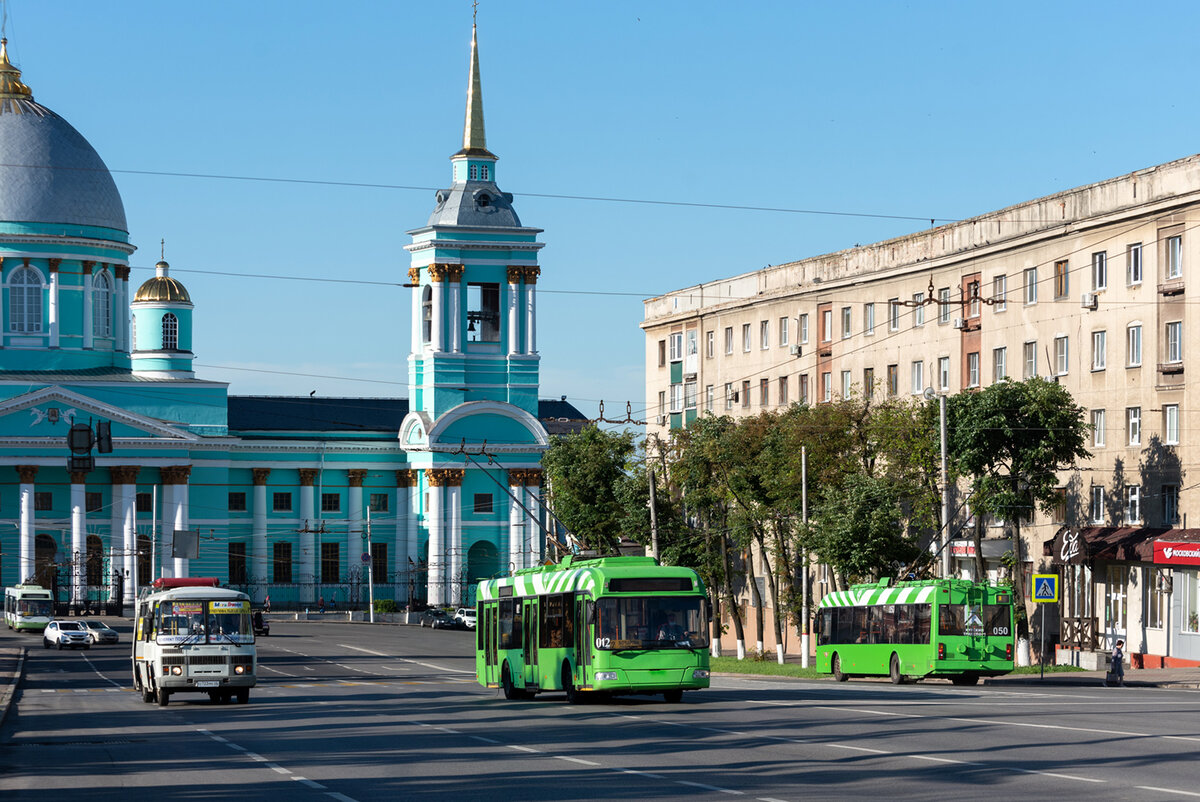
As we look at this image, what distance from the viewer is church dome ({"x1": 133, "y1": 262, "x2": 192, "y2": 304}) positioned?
10944cm

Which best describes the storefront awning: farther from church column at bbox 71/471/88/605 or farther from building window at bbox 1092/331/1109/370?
church column at bbox 71/471/88/605

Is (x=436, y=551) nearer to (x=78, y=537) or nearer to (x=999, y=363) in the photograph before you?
(x=78, y=537)

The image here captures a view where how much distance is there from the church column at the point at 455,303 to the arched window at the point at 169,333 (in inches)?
655

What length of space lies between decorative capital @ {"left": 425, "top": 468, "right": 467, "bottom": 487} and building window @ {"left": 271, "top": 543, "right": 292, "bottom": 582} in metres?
9.74

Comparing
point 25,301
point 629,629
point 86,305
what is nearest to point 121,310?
point 86,305

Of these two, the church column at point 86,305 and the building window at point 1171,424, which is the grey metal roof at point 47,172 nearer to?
the church column at point 86,305

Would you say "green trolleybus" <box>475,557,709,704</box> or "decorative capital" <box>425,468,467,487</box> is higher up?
"decorative capital" <box>425,468,467,487</box>

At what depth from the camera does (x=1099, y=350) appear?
58562 millimetres

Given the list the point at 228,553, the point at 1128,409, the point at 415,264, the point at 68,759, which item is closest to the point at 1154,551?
the point at 1128,409

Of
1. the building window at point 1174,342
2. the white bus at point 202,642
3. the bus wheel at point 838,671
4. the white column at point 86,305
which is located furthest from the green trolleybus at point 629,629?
the white column at point 86,305

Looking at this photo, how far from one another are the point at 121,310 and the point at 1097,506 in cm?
6717

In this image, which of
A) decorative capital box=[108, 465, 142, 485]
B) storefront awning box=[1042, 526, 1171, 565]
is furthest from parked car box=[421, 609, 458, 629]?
storefront awning box=[1042, 526, 1171, 565]

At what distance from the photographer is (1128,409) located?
2234 inches

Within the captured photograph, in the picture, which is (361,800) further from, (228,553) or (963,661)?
(228,553)
